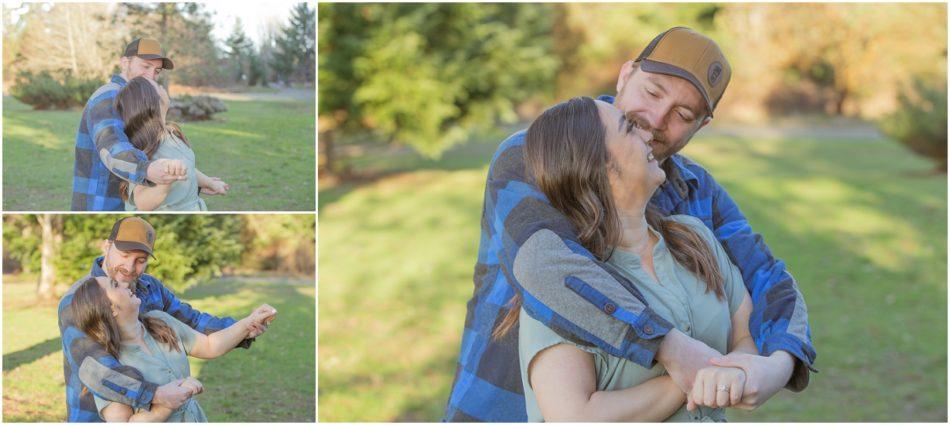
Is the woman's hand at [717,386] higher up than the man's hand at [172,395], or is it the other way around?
the woman's hand at [717,386]

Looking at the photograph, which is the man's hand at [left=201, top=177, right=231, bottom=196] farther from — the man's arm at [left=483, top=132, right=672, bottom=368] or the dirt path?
the dirt path

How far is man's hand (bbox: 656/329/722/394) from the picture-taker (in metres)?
1.83

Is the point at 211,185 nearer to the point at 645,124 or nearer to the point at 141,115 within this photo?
the point at 141,115

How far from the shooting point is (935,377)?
7.45 meters

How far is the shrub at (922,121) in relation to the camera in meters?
13.7

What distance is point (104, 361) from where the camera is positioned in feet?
7.96

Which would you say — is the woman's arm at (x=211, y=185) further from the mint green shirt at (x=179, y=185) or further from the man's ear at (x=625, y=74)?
the man's ear at (x=625, y=74)

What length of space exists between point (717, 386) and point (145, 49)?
5.83 feet

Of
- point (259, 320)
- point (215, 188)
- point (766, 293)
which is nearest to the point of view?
point (766, 293)

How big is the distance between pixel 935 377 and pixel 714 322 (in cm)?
625

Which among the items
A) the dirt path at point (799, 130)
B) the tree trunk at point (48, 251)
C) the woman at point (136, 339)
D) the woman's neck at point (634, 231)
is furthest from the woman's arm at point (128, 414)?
the dirt path at point (799, 130)

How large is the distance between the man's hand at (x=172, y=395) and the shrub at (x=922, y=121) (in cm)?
1323

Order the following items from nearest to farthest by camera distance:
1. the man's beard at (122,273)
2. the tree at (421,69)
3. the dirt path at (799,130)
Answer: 1. the man's beard at (122,273)
2. the tree at (421,69)
3. the dirt path at (799,130)

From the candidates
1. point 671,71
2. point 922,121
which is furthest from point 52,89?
point 922,121
